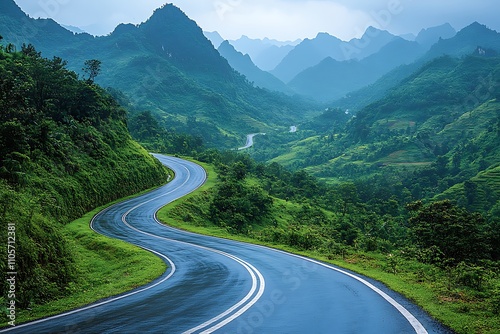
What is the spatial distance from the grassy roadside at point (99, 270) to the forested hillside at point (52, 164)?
0.73m

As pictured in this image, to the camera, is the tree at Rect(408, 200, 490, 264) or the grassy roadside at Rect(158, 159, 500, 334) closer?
the grassy roadside at Rect(158, 159, 500, 334)

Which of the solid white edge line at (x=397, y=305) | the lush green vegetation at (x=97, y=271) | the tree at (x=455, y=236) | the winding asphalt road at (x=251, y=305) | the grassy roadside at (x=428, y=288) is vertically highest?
the tree at (x=455, y=236)

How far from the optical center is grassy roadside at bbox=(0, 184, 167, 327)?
33.7 feet

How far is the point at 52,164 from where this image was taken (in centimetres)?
3136

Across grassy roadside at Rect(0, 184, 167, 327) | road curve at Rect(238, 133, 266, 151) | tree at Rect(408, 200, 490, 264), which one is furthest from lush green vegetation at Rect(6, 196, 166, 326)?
road curve at Rect(238, 133, 266, 151)

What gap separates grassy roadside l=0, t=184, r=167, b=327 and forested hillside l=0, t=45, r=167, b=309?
734 mm

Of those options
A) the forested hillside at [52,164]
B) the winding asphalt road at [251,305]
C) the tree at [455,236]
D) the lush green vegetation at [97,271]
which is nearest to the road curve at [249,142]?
the forested hillside at [52,164]

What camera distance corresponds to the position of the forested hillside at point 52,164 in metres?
12.5

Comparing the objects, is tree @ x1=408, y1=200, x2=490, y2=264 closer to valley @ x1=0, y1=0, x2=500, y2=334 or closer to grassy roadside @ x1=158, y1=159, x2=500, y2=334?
valley @ x1=0, y1=0, x2=500, y2=334

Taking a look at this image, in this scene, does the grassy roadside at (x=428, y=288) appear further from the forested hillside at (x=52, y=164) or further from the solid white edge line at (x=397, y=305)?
the forested hillside at (x=52, y=164)

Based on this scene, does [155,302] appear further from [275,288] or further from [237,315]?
[275,288]

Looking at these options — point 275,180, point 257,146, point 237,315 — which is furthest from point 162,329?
point 257,146

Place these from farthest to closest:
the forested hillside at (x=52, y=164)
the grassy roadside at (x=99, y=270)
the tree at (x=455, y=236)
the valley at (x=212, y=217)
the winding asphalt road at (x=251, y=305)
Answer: the tree at (x=455, y=236) < the forested hillside at (x=52, y=164) < the valley at (x=212, y=217) < the grassy roadside at (x=99, y=270) < the winding asphalt road at (x=251, y=305)

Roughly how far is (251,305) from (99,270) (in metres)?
12.1
